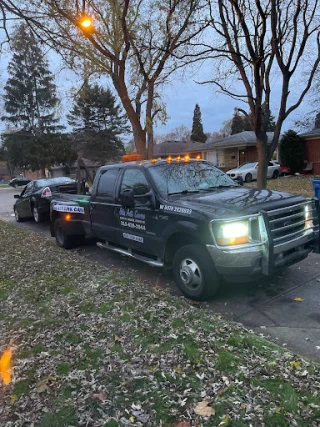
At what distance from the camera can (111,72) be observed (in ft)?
40.2

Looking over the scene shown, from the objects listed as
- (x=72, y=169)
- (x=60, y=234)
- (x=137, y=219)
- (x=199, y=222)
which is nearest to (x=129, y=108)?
(x=60, y=234)

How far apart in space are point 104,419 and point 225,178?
14.5 feet

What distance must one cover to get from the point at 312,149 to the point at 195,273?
2443 centimetres

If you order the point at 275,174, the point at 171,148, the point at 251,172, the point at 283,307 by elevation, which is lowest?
the point at 283,307

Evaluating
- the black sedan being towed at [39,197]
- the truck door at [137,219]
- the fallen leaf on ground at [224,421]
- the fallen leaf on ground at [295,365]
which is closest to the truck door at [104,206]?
the truck door at [137,219]

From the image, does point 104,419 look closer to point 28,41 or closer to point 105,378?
A: point 105,378

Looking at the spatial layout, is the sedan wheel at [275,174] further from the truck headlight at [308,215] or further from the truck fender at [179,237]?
the truck fender at [179,237]

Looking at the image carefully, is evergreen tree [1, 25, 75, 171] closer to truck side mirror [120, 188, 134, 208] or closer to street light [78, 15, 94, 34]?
street light [78, 15, 94, 34]

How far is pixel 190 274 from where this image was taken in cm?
469

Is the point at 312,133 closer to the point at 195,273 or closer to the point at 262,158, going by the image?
the point at 262,158

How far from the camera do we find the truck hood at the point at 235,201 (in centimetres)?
434

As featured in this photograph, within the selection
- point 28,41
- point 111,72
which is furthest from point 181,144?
point 28,41

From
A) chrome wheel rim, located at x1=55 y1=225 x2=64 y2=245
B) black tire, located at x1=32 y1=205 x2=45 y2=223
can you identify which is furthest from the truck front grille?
black tire, located at x1=32 y1=205 x2=45 y2=223

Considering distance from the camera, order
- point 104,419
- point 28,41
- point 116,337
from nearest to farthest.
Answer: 1. point 104,419
2. point 116,337
3. point 28,41
